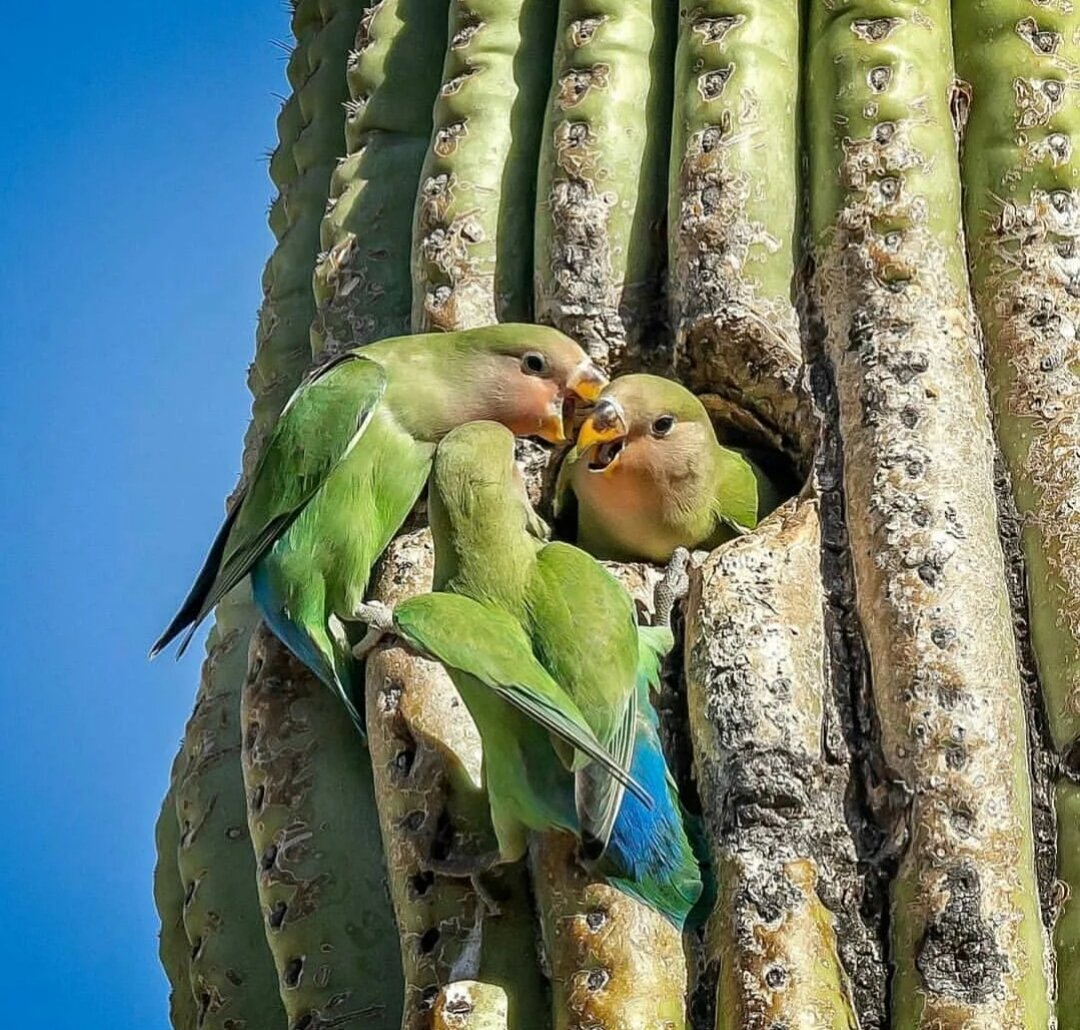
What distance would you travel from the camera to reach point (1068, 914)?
2689 mm

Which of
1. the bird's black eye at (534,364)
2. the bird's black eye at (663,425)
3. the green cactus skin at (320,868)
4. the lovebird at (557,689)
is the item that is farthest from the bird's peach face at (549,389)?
the green cactus skin at (320,868)

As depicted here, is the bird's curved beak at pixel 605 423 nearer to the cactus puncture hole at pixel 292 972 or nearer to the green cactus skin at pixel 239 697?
the green cactus skin at pixel 239 697

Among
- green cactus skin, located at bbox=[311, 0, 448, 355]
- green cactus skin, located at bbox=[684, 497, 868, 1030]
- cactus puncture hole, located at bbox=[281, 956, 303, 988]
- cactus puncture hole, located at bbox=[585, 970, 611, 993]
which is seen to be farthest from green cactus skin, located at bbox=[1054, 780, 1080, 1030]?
green cactus skin, located at bbox=[311, 0, 448, 355]

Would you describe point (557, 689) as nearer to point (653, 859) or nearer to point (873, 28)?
point (653, 859)

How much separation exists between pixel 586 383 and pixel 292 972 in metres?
1.10

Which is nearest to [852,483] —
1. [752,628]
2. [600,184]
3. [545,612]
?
[752,628]

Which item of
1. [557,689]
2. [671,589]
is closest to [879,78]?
[671,589]

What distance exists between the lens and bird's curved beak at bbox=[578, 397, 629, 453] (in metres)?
3.21

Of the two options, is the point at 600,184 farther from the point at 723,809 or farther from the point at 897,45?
the point at 723,809

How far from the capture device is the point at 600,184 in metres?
3.27

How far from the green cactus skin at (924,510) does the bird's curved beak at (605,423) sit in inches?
14.7

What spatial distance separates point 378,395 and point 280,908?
2.91ft

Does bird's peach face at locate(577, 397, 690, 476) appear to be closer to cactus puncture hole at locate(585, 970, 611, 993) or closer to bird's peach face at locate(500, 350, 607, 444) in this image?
bird's peach face at locate(500, 350, 607, 444)

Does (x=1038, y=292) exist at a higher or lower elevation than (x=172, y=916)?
higher
